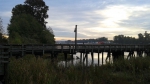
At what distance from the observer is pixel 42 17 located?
83438mm

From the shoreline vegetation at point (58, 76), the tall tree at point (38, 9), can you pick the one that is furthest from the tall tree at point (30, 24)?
the shoreline vegetation at point (58, 76)

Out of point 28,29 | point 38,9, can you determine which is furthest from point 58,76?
point 38,9

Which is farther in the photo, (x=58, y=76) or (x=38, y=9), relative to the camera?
(x=38, y=9)

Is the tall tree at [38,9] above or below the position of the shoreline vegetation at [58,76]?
above

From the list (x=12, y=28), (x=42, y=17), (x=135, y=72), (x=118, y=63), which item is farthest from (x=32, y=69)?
(x=42, y=17)

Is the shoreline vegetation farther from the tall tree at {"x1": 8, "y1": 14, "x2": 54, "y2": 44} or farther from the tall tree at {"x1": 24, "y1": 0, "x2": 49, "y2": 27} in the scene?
the tall tree at {"x1": 24, "y1": 0, "x2": 49, "y2": 27}

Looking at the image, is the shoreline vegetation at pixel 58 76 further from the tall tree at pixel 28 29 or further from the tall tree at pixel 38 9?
the tall tree at pixel 38 9

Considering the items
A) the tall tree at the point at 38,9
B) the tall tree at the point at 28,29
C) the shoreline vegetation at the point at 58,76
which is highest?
the tall tree at the point at 38,9

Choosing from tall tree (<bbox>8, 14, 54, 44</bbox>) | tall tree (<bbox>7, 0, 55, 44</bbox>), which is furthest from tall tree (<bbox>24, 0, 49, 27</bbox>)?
tall tree (<bbox>8, 14, 54, 44</bbox>)

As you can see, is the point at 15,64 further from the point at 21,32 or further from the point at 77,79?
the point at 21,32

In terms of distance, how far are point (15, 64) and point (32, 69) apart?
1.39 meters

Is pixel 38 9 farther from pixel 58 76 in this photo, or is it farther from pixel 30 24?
pixel 58 76

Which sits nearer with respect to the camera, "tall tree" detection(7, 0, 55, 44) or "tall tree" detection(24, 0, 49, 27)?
"tall tree" detection(7, 0, 55, 44)

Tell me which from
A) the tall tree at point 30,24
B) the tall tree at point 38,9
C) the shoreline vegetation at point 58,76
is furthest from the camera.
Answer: the tall tree at point 38,9
